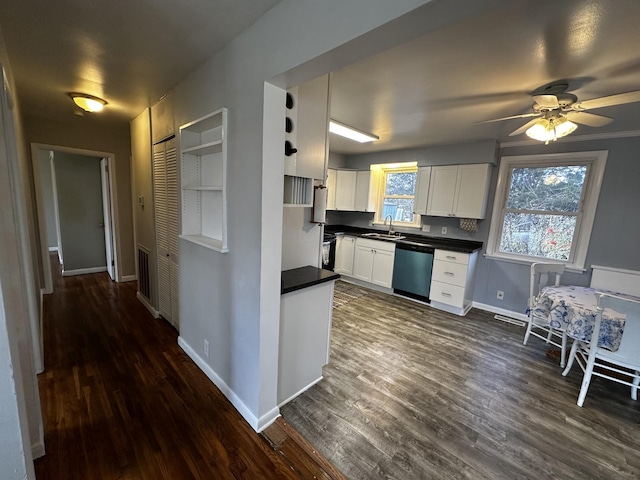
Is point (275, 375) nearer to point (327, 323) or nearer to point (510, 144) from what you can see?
point (327, 323)

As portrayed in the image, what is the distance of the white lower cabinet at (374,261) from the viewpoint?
427cm

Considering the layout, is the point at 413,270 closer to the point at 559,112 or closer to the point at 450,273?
the point at 450,273

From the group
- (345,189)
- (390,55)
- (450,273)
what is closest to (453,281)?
(450,273)

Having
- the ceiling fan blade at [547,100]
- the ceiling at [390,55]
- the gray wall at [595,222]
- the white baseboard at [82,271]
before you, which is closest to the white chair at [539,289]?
the gray wall at [595,222]

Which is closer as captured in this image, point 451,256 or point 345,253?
point 451,256

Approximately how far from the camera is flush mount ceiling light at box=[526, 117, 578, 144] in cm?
205

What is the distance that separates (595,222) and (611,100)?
204 centimetres

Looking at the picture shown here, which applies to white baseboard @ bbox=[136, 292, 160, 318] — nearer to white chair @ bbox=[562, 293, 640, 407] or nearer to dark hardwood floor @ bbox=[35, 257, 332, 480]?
dark hardwood floor @ bbox=[35, 257, 332, 480]

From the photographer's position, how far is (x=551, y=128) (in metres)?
2.10

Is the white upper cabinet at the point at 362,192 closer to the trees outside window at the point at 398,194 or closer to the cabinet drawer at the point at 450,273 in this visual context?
the trees outside window at the point at 398,194

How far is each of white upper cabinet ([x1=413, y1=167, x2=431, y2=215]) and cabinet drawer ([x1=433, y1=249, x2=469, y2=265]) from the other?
80 cm

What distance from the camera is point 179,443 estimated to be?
1553 mm

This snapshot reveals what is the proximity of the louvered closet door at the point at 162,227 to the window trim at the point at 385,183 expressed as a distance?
11.3 ft

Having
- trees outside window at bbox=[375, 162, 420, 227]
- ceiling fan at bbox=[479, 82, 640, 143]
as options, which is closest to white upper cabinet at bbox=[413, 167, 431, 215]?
trees outside window at bbox=[375, 162, 420, 227]
